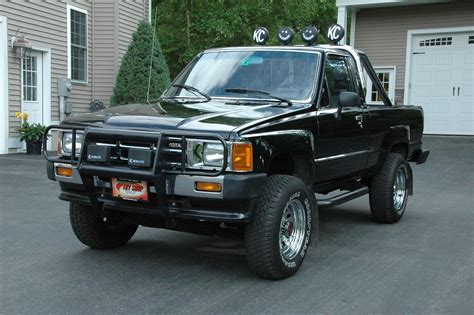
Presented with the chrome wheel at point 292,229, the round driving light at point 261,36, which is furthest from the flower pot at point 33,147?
the chrome wheel at point 292,229

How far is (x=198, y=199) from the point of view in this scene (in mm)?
3891

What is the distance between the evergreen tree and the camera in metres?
14.6

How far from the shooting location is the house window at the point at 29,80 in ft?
42.3

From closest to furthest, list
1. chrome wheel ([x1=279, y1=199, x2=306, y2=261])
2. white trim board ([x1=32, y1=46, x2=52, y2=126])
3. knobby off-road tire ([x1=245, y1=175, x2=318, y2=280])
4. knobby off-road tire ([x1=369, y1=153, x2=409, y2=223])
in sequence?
knobby off-road tire ([x1=245, y1=175, x2=318, y2=280]) < chrome wheel ([x1=279, y1=199, x2=306, y2=261]) < knobby off-road tire ([x1=369, y1=153, x2=409, y2=223]) < white trim board ([x1=32, y1=46, x2=52, y2=126])

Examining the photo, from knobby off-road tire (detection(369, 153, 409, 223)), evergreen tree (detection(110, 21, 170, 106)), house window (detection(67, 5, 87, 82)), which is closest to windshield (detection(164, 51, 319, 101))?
knobby off-road tire (detection(369, 153, 409, 223))

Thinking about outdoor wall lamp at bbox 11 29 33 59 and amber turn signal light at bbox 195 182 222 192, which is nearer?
amber turn signal light at bbox 195 182 222 192

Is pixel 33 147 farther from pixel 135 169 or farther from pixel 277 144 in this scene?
pixel 277 144

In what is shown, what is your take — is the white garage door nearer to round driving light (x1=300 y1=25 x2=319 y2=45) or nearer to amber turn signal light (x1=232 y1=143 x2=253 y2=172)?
round driving light (x1=300 y1=25 x2=319 y2=45)

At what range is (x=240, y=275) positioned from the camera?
4453mm

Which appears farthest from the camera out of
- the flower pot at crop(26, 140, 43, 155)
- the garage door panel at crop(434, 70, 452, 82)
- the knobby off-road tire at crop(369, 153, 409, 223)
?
the garage door panel at crop(434, 70, 452, 82)

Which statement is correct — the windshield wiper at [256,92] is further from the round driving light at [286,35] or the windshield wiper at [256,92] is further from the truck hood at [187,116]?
the round driving light at [286,35]

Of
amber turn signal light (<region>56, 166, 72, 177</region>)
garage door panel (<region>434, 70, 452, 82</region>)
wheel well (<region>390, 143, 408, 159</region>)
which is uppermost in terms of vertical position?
garage door panel (<region>434, 70, 452, 82</region>)

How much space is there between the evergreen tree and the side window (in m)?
9.16

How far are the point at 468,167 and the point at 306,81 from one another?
791cm
